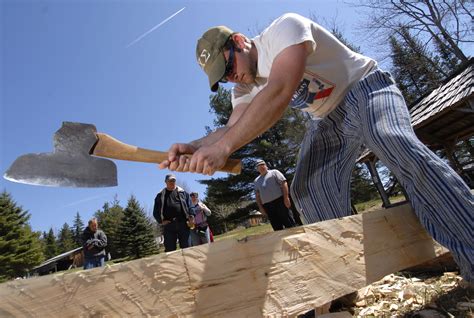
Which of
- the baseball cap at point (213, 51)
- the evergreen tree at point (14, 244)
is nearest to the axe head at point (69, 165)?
the baseball cap at point (213, 51)

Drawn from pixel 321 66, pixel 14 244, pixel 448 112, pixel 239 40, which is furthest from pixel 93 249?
pixel 14 244

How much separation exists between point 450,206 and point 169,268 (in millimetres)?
1243

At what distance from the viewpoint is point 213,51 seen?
1.91 m

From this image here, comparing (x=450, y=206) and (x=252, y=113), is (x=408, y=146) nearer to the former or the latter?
(x=450, y=206)

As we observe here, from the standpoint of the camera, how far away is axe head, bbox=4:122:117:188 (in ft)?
5.32

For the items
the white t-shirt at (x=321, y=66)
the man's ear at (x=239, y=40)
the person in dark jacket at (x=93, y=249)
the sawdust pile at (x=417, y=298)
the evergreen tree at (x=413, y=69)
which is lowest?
the sawdust pile at (x=417, y=298)

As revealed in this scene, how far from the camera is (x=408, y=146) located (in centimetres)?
153

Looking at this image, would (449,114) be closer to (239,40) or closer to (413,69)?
(239,40)

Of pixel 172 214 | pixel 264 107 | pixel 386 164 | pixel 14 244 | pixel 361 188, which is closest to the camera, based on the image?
pixel 264 107

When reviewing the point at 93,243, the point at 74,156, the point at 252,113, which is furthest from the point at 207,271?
the point at 93,243

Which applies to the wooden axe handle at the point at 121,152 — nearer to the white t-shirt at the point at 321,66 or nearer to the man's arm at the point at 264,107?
the man's arm at the point at 264,107

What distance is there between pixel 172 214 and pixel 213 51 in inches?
197

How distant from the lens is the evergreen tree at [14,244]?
3847 cm

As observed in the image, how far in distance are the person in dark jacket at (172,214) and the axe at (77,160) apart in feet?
15.4
